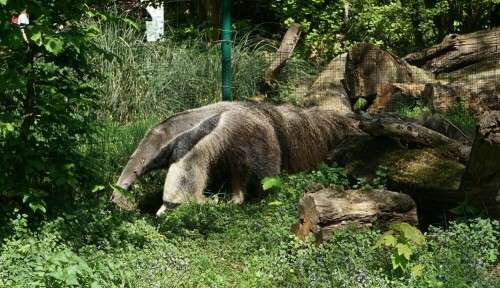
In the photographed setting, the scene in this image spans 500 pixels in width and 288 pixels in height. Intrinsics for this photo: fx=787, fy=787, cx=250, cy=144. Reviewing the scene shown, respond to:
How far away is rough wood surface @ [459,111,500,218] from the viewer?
548 cm

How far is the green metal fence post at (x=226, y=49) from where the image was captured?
994cm

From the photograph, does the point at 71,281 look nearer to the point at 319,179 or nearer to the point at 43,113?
the point at 43,113

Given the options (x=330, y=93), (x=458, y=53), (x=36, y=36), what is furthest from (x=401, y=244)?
(x=458, y=53)

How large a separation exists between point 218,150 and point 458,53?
6.00 meters

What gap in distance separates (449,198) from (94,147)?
4.51m

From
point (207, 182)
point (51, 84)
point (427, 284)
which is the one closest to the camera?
point (427, 284)

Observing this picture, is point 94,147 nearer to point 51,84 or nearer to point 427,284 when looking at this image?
point 51,84

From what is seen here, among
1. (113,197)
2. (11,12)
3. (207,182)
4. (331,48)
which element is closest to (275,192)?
(207,182)

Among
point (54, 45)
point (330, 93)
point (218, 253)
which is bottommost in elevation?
point (218, 253)

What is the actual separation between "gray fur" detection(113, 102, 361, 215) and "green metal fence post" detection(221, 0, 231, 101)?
4.76 feet

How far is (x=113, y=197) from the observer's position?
8.38 meters

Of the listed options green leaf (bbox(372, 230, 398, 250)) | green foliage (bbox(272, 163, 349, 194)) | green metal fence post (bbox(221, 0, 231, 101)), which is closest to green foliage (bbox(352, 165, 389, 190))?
green foliage (bbox(272, 163, 349, 194))

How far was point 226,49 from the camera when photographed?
10.3 m

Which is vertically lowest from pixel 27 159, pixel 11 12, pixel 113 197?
pixel 113 197
